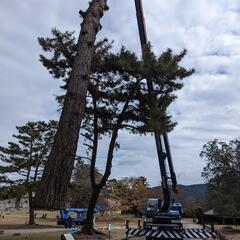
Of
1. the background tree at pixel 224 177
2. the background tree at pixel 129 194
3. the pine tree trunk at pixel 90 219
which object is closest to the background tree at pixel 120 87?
the pine tree trunk at pixel 90 219

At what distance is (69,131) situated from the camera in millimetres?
8555

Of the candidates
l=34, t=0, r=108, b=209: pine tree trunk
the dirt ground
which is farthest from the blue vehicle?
l=34, t=0, r=108, b=209: pine tree trunk

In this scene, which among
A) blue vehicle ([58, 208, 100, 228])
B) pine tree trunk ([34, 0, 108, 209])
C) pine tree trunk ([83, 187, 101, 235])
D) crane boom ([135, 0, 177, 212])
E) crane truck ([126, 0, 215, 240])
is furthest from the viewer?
blue vehicle ([58, 208, 100, 228])

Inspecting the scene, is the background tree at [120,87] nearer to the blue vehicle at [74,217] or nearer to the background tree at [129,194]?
the blue vehicle at [74,217]

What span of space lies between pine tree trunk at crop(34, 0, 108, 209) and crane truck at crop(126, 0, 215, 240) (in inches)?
468

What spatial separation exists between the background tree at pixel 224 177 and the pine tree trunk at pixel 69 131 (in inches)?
1300

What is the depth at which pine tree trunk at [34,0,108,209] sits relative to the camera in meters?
8.00

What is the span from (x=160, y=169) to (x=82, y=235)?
7.39 meters

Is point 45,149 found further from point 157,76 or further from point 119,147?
point 157,76

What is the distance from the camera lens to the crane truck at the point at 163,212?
22.7 metres

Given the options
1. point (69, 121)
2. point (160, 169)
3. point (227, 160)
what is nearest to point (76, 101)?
point (69, 121)

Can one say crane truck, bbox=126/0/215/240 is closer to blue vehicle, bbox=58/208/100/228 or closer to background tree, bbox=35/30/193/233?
background tree, bbox=35/30/193/233

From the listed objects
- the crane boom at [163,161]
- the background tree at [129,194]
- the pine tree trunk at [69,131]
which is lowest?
the pine tree trunk at [69,131]

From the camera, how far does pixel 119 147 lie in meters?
34.8
